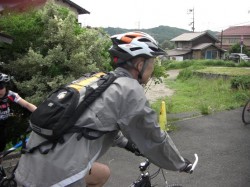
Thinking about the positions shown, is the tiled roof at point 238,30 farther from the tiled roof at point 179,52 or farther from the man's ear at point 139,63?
the man's ear at point 139,63

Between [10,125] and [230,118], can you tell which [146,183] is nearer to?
[10,125]

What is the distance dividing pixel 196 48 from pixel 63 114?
172 feet

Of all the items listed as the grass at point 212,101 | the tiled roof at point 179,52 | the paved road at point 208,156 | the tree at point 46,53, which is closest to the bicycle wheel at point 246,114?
the paved road at point 208,156

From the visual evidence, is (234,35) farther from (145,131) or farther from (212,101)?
(145,131)

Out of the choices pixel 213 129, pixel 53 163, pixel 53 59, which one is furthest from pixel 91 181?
pixel 213 129

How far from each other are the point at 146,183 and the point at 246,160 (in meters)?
3.67

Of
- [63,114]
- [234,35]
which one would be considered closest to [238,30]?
[234,35]

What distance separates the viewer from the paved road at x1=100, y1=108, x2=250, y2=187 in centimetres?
476

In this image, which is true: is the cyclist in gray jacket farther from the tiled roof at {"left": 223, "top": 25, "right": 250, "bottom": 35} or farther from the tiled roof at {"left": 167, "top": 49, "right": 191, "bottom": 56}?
the tiled roof at {"left": 223, "top": 25, "right": 250, "bottom": 35}

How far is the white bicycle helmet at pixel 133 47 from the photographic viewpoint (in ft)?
7.26

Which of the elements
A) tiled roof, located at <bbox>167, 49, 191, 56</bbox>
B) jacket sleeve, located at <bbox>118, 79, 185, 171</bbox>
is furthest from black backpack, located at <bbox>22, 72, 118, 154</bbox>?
tiled roof, located at <bbox>167, 49, 191, 56</bbox>

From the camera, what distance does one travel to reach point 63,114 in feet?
6.05

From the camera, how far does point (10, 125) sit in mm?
5715

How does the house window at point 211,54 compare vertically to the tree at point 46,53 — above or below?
below
